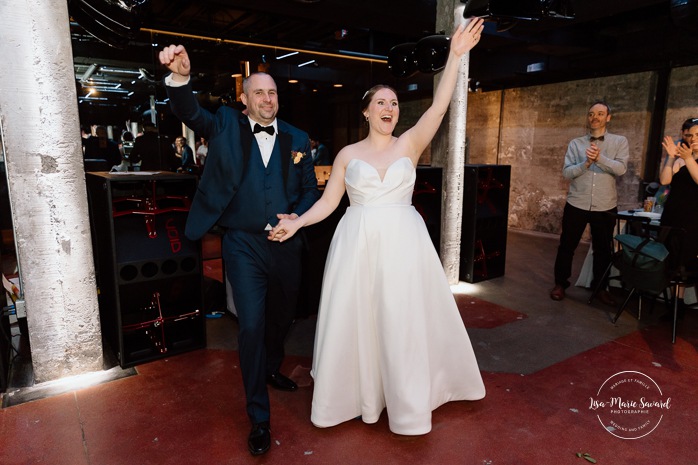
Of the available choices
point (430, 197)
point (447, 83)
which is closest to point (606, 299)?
point (430, 197)

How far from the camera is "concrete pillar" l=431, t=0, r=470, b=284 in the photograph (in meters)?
5.05

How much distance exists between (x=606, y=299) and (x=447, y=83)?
11.5 ft

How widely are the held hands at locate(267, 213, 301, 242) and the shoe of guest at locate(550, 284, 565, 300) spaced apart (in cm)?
351

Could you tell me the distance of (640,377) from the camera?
322cm

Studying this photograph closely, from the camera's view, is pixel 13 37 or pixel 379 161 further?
pixel 13 37

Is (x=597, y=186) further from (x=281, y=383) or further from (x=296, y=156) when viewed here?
(x=281, y=383)

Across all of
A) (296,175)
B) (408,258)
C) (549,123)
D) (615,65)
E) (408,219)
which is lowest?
(408,258)

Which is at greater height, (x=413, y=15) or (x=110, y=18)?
(x=413, y=15)

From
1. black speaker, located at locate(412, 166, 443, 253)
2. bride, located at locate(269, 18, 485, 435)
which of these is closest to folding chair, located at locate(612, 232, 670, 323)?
black speaker, located at locate(412, 166, 443, 253)

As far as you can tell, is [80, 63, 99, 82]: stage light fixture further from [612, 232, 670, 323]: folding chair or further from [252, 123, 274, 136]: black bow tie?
[612, 232, 670, 323]: folding chair

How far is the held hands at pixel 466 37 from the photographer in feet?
7.62

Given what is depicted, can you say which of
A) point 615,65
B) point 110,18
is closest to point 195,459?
point 110,18

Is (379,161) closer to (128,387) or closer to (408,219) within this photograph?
(408,219)

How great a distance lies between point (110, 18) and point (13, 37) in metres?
0.96
